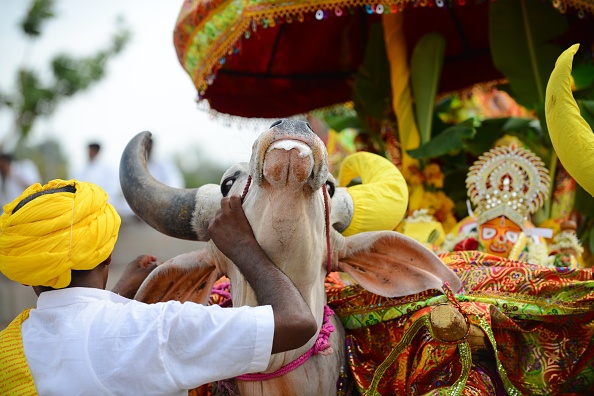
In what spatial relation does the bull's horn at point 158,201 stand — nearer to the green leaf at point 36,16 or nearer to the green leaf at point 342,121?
the green leaf at point 342,121

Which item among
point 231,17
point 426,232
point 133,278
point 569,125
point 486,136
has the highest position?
point 231,17

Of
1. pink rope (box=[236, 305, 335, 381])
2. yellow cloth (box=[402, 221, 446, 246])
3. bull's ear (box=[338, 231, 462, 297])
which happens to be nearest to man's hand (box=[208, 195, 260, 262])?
pink rope (box=[236, 305, 335, 381])

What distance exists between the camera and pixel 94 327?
6.79ft

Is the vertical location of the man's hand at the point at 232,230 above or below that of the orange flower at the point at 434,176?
above

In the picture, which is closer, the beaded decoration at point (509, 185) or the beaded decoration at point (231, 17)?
the beaded decoration at point (509, 185)

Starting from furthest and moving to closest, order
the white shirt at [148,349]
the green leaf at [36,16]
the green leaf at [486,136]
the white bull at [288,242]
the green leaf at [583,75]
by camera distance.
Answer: the green leaf at [36,16] → the green leaf at [486,136] → the green leaf at [583,75] → the white bull at [288,242] → the white shirt at [148,349]

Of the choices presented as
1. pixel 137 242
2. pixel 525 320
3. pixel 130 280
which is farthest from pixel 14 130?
pixel 525 320

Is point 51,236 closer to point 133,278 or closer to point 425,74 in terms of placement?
point 133,278

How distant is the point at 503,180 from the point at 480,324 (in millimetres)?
1310

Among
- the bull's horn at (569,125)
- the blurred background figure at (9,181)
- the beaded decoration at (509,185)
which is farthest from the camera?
the blurred background figure at (9,181)

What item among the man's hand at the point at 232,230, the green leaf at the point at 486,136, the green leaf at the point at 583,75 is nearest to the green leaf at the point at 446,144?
the green leaf at the point at 486,136

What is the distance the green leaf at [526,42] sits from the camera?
475 centimetres

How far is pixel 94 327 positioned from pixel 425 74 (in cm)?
348

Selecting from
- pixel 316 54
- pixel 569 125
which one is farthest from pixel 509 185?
pixel 316 54
